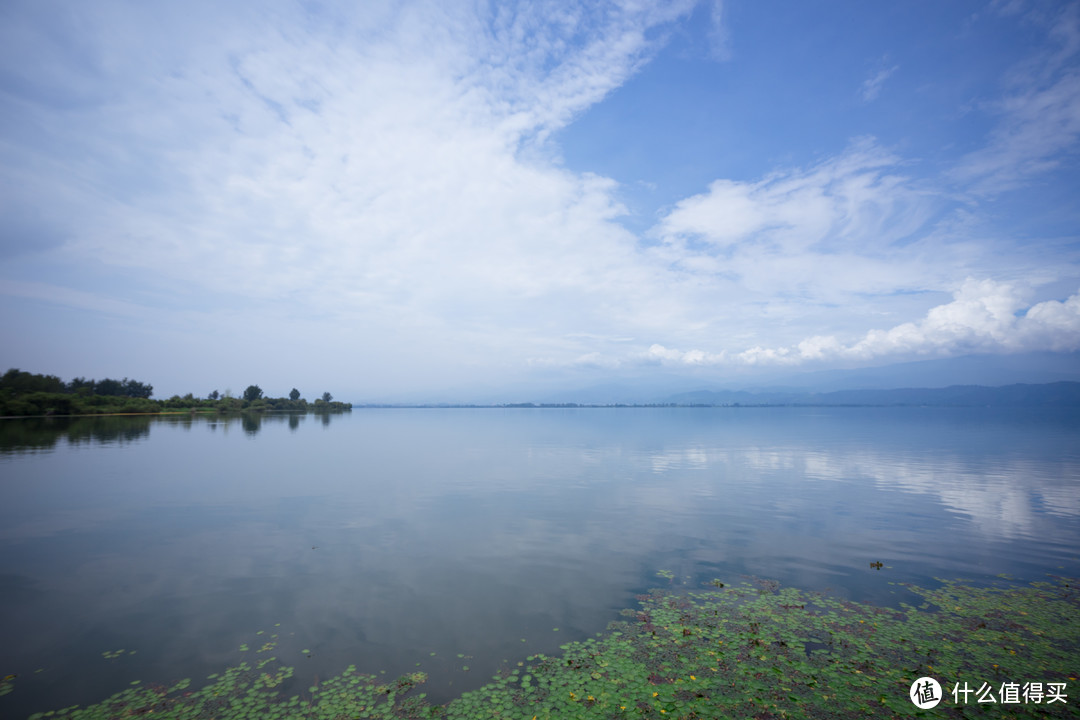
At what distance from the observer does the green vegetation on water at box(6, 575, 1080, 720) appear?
8.88 meters

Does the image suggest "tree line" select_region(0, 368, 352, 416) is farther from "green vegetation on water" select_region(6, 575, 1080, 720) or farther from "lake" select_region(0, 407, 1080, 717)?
"green vegetation on water" select_region(6, 575, 1080, 720)

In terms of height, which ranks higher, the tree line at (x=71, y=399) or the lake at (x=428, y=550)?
the tree line at (x=71, y=399)

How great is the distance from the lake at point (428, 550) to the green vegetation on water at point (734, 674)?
69 centimetres

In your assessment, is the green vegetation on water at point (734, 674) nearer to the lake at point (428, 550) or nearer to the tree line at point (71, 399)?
the lake at point (428, 550)

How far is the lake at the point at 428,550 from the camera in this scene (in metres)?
11.4

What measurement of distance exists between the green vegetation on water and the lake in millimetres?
694

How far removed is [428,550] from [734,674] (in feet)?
40.0

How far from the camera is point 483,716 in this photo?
8.83m

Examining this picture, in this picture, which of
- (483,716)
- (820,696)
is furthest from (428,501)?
(820,696)

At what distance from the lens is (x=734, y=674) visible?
999 centimetres

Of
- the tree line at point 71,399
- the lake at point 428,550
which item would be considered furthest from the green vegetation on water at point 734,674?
the tree line at point 71,399

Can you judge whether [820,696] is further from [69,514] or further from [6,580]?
[69,514]

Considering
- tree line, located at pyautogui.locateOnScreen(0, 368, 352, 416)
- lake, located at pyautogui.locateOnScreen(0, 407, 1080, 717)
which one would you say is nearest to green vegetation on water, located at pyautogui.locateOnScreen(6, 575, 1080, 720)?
lake, located at pyautogui.locateOnScreen(0, 407, 1080, 717)

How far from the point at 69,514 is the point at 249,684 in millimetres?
21718
